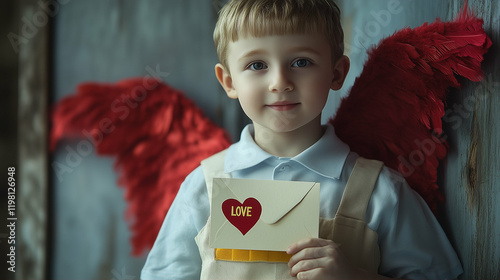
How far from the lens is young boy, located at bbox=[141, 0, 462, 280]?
775mm

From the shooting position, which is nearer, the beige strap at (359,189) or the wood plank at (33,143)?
the beige strap at (359,189)

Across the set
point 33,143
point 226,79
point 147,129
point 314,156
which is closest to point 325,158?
point 314,156

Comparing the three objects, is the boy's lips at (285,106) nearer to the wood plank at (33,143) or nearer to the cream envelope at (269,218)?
the cream envelope at (269,218)

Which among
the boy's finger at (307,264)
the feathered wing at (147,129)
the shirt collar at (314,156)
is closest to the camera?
the boy's finger at (307,264)

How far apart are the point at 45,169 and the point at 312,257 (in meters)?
0.66

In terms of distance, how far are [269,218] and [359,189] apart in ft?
0.55

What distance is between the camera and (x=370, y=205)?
31.8 inches

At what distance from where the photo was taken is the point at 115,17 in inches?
42.9

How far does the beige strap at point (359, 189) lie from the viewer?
0.79m

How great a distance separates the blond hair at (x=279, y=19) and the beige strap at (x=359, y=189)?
20 cm

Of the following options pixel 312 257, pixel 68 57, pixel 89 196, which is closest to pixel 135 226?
pixel 89 196

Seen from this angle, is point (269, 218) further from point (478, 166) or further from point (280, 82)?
point (478, 166)

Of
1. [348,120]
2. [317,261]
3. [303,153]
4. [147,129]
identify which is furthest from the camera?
[147,129]

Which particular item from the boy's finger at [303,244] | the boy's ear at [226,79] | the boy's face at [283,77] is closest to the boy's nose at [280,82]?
the boy's face at [283,77]
